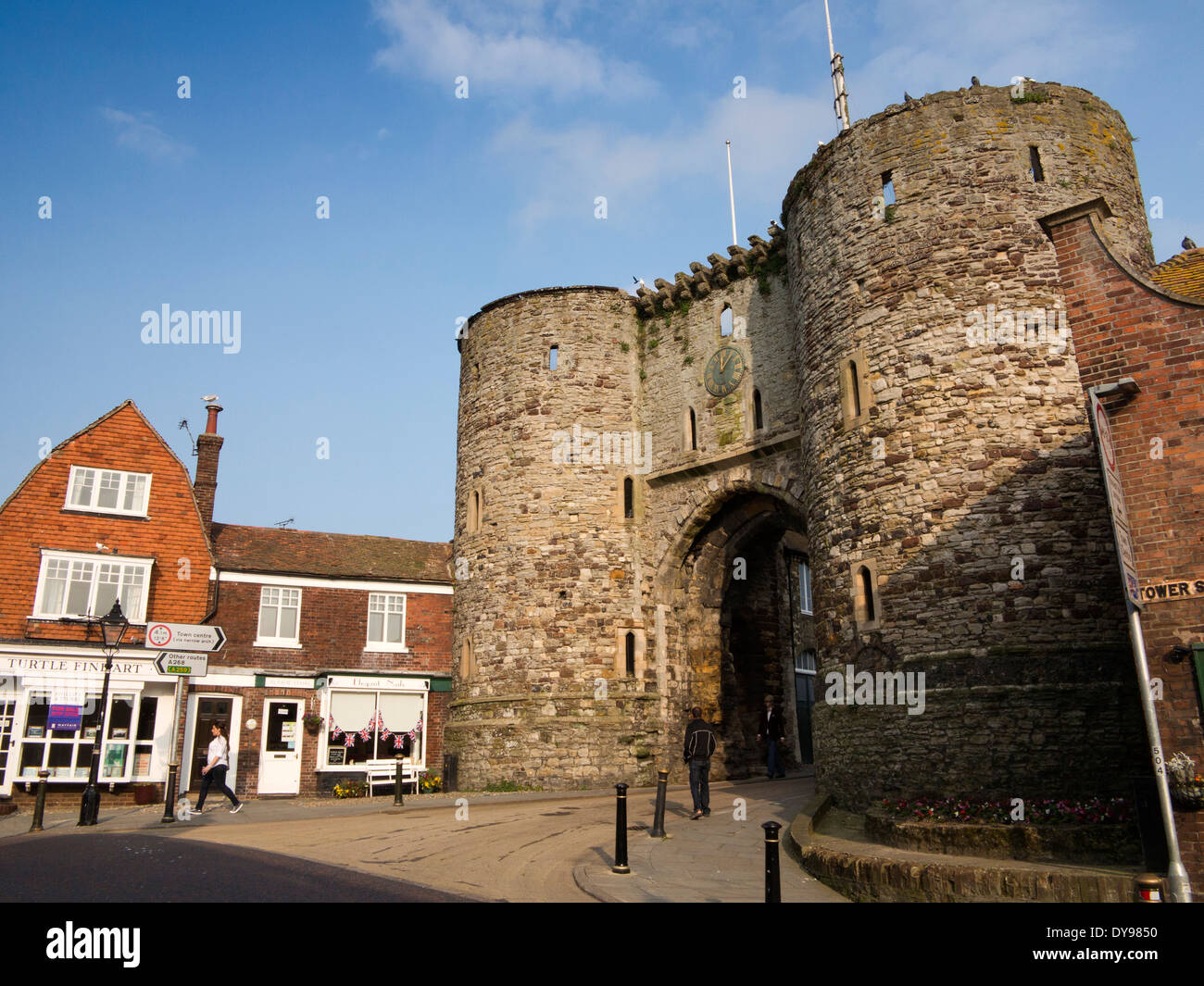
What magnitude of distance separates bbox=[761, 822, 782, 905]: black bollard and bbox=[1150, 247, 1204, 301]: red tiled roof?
7.18m

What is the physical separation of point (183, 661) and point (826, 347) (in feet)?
48.0

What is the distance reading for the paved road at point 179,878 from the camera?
7449 millimetres

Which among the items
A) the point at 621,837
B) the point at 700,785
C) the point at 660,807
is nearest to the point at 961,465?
the point at 700,785

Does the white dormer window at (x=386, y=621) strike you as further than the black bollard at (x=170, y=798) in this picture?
Yes

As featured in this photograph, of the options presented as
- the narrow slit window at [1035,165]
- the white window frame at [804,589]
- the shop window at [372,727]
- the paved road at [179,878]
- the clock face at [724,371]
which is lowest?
the paved road at [179,878]

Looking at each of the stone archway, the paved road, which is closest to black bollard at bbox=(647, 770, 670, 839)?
the paved road

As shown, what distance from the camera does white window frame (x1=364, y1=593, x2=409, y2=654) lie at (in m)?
23.0

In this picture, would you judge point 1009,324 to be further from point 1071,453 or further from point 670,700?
point 670,700

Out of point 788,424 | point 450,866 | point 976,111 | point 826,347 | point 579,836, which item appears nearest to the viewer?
point 450,866

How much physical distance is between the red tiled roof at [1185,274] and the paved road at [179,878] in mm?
10002

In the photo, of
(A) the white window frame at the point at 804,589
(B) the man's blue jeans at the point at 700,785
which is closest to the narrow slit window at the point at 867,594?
(B) the man's blue jeans at the point at 700,785

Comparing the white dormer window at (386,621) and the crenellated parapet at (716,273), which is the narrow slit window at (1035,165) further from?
the white dormer window at (386,621)

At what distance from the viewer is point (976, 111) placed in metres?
14.6

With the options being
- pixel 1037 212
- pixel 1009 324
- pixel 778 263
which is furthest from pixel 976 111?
pixel 778 263
